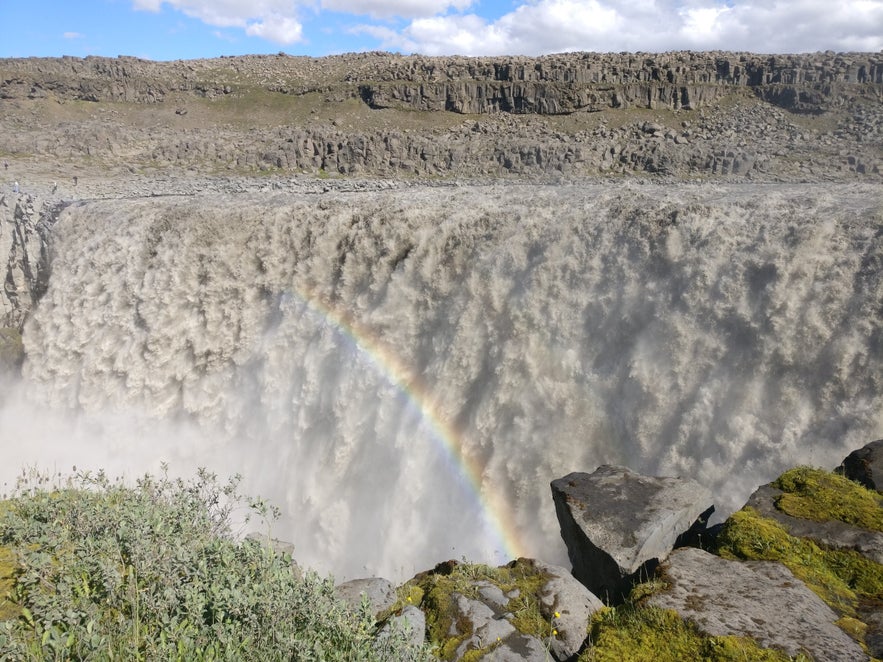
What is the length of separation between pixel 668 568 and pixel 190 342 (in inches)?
572

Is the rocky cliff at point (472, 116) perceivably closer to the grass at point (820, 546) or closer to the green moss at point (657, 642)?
the grass at point (820, 546)

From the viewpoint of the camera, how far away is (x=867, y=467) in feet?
23.7

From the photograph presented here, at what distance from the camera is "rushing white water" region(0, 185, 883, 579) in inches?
395

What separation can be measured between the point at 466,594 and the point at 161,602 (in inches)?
117

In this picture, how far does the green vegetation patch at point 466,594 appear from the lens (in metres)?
5.69

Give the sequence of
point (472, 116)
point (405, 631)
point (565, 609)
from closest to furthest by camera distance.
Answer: point (405, 631), point (565, 609), point (472, 116)

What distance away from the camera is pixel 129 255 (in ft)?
60.2

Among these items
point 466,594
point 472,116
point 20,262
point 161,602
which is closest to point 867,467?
point 466,594

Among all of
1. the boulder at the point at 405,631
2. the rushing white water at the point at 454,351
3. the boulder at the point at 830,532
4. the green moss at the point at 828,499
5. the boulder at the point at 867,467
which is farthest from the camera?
the rushing white water at the point at 454,351

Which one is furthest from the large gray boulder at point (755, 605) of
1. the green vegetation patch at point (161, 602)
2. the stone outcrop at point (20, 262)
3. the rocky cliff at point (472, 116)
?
the rocky cliff at point (472, 116)

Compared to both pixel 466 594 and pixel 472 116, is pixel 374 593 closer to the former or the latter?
pixel 466 594

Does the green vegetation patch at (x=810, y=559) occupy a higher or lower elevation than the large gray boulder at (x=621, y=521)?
higher

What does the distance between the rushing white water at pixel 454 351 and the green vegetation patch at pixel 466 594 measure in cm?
483

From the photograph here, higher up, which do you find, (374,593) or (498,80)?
(498,80)
